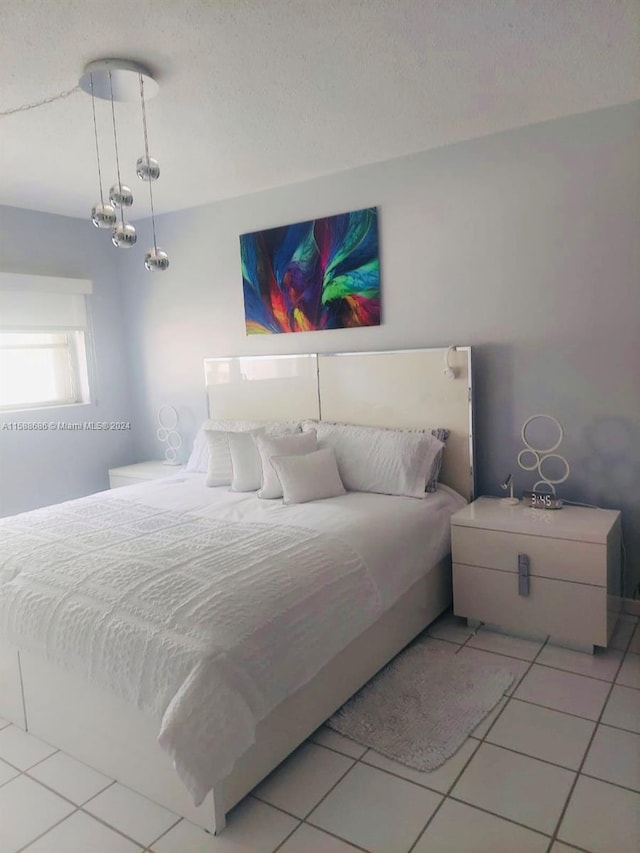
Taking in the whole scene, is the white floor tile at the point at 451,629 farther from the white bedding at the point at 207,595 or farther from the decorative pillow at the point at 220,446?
the decorative pillow at the point at 220,446

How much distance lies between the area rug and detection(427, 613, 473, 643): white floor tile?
6.4 inches

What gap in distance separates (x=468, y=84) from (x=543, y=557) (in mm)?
1996

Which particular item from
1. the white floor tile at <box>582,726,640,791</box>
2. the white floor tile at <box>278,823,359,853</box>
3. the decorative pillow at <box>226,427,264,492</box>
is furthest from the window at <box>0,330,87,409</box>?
the white floor tile at <box>582,726,640,791</box>

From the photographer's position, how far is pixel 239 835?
1.78 meters

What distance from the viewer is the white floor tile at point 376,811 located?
1.74 meters

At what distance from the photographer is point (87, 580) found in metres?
2.18

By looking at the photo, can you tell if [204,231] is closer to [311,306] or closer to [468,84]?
[311,306]

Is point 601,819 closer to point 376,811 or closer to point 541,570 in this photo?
point 376,811

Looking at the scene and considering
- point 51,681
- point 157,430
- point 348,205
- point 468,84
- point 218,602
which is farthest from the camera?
point 157,430

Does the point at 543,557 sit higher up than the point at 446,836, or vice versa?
the point at 543,557

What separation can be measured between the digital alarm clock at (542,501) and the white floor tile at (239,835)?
71.4 inches

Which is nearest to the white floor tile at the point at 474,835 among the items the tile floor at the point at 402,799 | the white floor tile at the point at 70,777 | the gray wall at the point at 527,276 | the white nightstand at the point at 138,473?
the tile floor at the point at 402,799

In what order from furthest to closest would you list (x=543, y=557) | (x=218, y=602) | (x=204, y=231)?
(x=204, y=231), (x=543, y=557), (x=218, y=602)

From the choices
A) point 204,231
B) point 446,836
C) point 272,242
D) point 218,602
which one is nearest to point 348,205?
point 272,242
